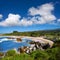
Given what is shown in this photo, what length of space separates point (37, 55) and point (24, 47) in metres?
1.48

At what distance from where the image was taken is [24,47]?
117 inches

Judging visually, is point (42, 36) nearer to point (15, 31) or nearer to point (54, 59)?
point (15, 31)

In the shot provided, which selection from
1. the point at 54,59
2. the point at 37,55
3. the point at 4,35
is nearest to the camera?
the point at 54,59

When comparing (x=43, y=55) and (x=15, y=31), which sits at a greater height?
(x=15, y=31)

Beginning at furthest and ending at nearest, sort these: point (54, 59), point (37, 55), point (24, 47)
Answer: point (24, 47), point (37, 55), point (54, 59)

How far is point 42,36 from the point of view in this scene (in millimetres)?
3236

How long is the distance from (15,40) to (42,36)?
54 cm

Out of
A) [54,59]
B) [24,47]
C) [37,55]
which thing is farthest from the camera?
[24,47]

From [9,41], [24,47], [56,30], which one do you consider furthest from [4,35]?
[56,30]

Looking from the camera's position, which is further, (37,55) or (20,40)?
(20,40)

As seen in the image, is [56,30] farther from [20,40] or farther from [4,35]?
[4,35]

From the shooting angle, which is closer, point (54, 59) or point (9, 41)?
point (54, 59)

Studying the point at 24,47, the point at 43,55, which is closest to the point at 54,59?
the point at 43,55

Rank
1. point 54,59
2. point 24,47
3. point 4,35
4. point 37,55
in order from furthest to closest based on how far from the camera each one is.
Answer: point 4,35 < point 24,47 < point 37,55 < point 54,59
